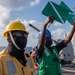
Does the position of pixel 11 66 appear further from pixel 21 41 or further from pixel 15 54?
pixel 21 41

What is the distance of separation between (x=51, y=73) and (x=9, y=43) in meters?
1.86

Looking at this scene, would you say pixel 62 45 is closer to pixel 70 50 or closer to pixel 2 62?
pixel 2 62

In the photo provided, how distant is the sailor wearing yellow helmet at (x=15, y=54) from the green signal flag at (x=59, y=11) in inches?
44.7

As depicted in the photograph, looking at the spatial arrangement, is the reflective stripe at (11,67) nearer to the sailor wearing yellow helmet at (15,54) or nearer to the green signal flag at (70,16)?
the sailor wearing yellow helmet at (15,54)

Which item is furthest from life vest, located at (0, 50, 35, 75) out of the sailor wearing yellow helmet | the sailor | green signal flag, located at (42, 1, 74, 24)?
the sailor

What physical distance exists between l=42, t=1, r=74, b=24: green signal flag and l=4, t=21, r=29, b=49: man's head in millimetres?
1149

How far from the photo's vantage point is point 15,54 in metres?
3.32

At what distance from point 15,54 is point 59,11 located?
1.74 metres

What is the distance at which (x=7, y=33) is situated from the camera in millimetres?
3480

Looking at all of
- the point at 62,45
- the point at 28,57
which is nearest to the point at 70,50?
the point at 62,45

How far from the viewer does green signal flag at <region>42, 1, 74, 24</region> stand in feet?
15.0

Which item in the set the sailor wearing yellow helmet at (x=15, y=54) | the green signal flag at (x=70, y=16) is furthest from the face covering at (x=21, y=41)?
the green signal flag at (x=70, y=16)

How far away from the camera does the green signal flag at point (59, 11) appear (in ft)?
15.0

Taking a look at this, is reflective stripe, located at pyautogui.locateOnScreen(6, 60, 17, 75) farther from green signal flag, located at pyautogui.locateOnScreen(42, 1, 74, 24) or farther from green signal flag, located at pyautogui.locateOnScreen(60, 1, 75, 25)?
green signal flag, located at pyautogui.locateOnScreen(60, 1, 75, 25)
